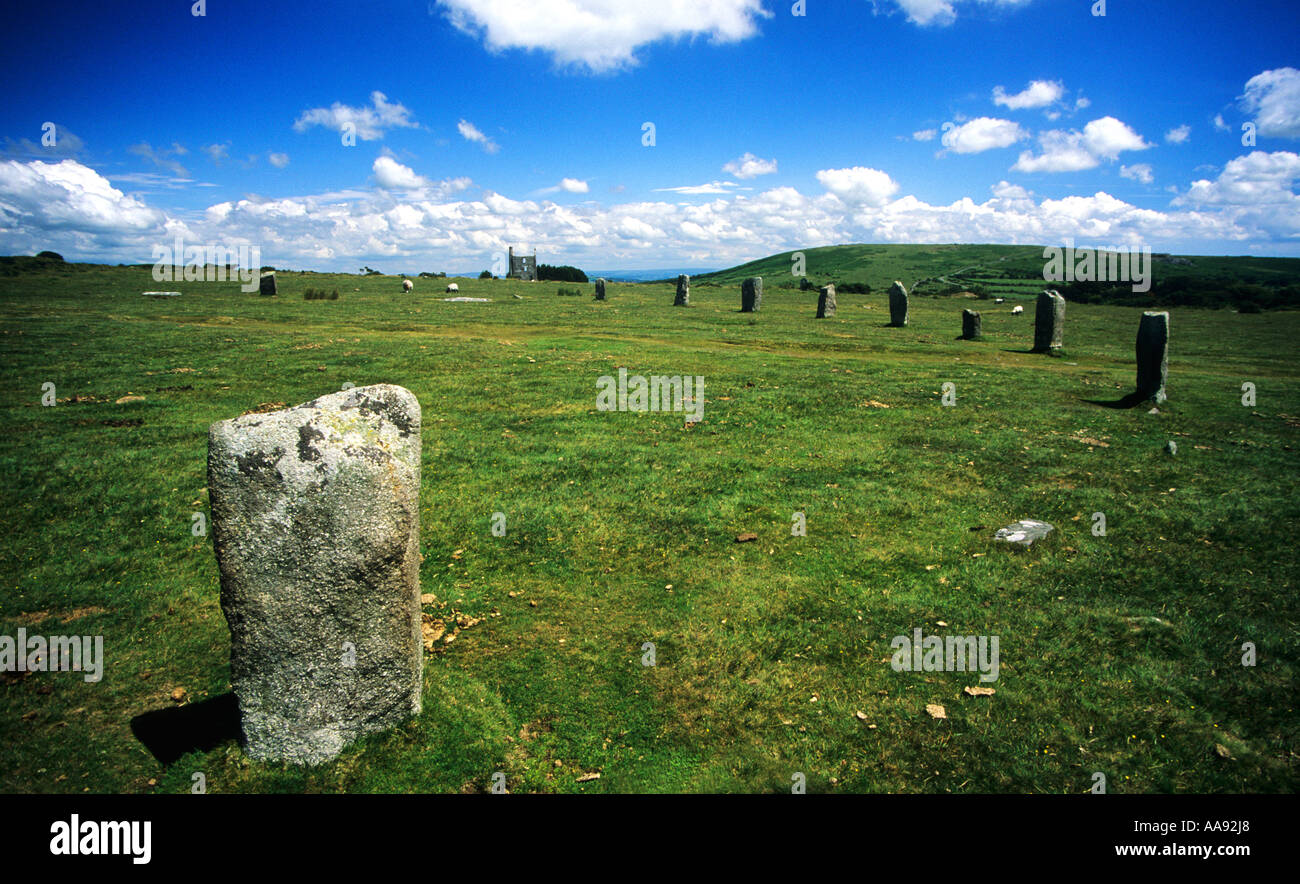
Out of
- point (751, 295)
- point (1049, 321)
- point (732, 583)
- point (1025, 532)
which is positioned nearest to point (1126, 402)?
point (1049, 321)

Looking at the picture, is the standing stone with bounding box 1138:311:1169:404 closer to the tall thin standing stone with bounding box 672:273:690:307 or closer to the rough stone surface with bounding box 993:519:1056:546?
the rough stone surface with bounding box 993:519:1056:546

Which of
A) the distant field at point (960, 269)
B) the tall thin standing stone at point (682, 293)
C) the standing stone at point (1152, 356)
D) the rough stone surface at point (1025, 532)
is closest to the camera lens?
the rough stone surface at point (1025, 532)

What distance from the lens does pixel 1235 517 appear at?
11.8m

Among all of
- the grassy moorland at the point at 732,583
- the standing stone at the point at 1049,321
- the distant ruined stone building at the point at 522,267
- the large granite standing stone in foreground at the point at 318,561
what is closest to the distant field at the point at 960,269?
the distant ruined stone building at the point at 522,267

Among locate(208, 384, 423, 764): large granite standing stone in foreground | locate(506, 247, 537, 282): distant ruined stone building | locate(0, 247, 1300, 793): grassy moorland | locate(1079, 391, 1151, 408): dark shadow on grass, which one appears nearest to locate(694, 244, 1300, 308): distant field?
locate(506, 247, 537, 282): distant ruined stone building

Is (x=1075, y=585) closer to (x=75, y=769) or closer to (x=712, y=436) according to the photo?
(x=712, y=436)

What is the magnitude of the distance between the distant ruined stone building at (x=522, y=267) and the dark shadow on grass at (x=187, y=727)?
247ft

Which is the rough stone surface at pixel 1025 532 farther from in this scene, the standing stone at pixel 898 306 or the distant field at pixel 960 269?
the distant field at pixel 960 269

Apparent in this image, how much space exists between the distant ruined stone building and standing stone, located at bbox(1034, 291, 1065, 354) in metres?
58.8

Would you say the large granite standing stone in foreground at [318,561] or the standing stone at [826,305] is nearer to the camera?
the large granite standing stone in foreground at [318,561]

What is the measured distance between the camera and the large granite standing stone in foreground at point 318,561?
5.47m

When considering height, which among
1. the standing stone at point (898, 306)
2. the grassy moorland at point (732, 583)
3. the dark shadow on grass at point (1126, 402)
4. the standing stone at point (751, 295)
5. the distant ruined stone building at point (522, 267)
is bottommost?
the grassy moorland at point (732, 583)

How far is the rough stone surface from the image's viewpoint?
10.9 m

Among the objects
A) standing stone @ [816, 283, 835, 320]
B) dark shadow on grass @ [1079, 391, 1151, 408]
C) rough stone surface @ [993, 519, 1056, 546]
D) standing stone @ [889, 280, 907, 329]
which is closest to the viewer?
rough stone surface @ [993, 519, 1056, 546]
